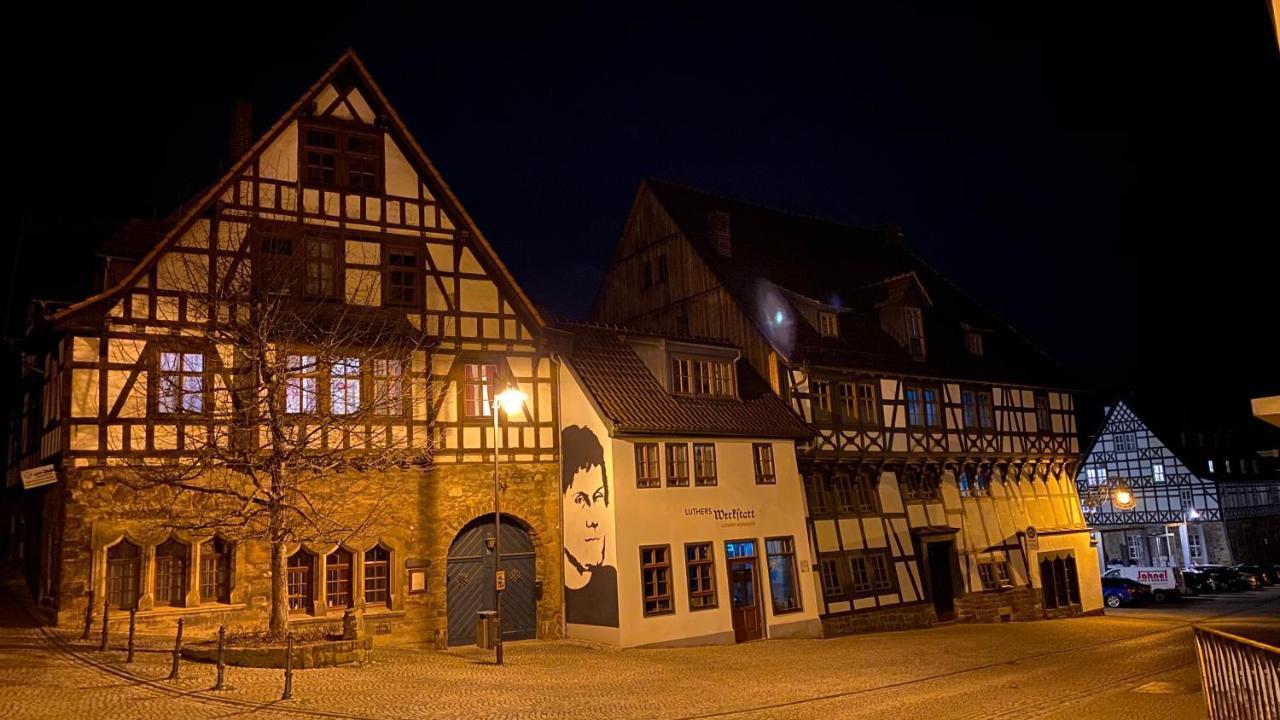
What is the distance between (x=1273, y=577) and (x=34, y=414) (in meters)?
59.2

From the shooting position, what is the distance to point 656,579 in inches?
985

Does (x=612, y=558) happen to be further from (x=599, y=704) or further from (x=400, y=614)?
(x=599, y=704)

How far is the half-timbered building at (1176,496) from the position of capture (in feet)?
193

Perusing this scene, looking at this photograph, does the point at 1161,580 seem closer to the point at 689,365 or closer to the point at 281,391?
the point at 689,365

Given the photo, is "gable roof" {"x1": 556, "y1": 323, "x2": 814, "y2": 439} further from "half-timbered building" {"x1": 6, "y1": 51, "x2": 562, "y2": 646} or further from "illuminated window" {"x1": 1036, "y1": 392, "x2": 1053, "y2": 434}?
"illuminated window" {"x1": 1036, "y1": 392, "x2": 1053, "y2": 434}

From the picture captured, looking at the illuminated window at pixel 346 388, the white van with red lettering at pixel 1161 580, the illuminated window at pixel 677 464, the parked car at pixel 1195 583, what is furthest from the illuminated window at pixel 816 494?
the parked car at pixel 1195 583

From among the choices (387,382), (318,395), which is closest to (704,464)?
(387,382)

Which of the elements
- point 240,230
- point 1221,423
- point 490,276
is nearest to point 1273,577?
point 1221,423

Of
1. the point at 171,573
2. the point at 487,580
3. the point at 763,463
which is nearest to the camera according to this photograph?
the point at 171,573

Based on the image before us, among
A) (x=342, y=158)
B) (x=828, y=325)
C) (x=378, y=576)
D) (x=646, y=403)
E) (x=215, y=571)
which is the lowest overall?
(x=378, y=576)

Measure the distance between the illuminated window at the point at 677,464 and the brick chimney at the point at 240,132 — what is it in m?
13.3

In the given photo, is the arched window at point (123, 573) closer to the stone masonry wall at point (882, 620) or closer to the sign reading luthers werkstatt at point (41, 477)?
the sign reading luthers werkstatt at point (41, 477)

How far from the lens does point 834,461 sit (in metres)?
31.5

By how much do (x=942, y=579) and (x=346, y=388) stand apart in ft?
72.9
